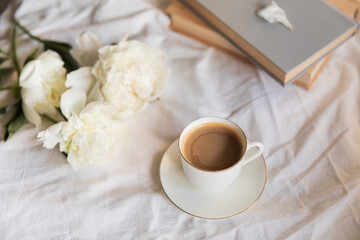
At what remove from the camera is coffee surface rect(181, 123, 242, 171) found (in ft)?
2.00

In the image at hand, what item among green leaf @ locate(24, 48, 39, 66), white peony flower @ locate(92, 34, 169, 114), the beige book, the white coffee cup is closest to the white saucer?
the white coffee cup

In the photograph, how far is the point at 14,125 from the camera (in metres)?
0.73

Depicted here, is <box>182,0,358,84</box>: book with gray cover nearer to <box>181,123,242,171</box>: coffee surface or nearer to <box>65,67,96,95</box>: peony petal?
<box>181,123,242,171</box>: coffee surface

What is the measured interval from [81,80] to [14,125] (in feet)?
0.51

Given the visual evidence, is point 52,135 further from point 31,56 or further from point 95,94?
point 31,56

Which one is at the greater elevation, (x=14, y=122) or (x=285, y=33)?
(x=285, y=33)

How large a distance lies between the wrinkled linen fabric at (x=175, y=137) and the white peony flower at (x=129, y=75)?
0.16 feet

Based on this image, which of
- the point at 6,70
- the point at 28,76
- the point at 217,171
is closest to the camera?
the point at 217,171

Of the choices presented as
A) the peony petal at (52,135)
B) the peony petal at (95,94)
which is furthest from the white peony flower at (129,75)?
the peony petal at (52,135)

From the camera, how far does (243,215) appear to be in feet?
2.02

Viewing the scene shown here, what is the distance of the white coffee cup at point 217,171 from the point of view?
23.1 inches

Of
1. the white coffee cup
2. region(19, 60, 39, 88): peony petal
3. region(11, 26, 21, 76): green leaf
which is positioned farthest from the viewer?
region(11, 26, 21, 76): green leaf

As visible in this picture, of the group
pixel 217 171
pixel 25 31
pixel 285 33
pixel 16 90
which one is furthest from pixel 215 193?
pixel 25 31

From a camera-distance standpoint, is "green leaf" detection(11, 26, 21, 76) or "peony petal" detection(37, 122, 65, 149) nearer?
"peony petal" detection(37, 122, 65, 149)
